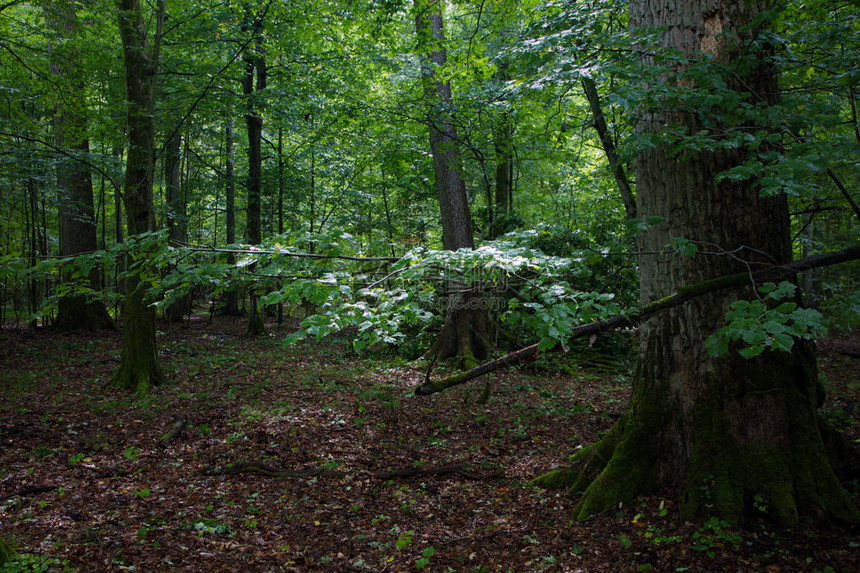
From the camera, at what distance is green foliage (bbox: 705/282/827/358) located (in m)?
2.03

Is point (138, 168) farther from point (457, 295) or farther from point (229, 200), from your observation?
point (229, 200)

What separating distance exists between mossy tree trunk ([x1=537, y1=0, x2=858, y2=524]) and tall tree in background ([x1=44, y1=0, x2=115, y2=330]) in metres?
9.17

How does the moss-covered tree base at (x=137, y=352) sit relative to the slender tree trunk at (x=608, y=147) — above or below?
below

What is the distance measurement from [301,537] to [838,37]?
505 cm

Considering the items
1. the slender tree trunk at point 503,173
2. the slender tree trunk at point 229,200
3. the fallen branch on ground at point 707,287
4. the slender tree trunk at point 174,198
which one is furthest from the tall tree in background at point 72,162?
the fallen branch on ground at point 707,287

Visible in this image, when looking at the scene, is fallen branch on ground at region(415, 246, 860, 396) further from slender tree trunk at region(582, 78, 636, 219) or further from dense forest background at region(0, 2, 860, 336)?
slender tree trunk at region(582, 78, 636, 219)

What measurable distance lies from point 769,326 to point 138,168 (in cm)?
833

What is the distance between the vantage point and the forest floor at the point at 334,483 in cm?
330

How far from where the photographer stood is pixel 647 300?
3.62 m

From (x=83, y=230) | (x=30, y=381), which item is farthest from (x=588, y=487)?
(x=83, y=230)

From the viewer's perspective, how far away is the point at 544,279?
3.31 metres

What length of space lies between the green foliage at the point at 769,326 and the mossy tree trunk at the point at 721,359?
0.85 metres

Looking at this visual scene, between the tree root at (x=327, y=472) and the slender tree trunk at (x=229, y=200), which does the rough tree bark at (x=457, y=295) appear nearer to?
the tree root at (x=327, y=472)

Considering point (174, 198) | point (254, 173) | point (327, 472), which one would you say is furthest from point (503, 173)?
point (327, 472)
